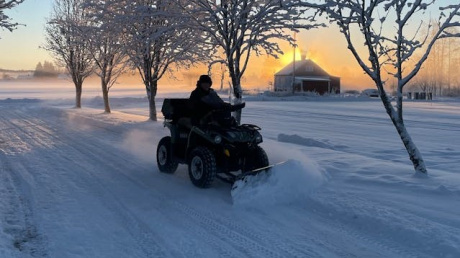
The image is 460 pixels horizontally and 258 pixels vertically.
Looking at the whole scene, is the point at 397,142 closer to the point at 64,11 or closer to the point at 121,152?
the point at 121,152

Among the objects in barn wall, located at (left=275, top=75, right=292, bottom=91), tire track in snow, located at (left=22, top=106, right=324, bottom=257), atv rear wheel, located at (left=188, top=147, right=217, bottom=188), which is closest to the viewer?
tire track in snow, located at (left=22, top=106, right=324, bottom=257)

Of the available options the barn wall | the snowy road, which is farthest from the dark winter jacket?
the barn wall

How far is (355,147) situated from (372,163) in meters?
4.31

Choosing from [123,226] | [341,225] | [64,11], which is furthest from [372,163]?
[64,11]

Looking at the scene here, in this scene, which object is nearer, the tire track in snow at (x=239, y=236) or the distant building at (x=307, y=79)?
the tire track in snow at (x=239, y=236)

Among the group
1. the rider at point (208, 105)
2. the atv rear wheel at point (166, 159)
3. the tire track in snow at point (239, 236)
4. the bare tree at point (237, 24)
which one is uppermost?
the bare tree at point (237, 24)

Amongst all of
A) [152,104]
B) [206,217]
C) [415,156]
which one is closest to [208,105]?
[206,217]

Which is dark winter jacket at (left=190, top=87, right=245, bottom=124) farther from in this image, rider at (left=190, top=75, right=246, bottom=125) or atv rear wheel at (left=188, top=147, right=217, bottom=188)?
atv rear wheel at (left=188, top=147, right=217, bottom=188)

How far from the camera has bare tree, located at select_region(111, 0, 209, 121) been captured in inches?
469

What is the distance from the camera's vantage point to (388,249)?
441 centimetres

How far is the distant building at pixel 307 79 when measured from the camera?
68.7m

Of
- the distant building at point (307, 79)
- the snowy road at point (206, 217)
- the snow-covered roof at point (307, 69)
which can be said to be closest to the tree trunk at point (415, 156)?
the snowy road at point (206, 217)

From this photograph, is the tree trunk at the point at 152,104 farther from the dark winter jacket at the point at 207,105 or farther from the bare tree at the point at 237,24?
the dark winter jacket at the point at 207,105

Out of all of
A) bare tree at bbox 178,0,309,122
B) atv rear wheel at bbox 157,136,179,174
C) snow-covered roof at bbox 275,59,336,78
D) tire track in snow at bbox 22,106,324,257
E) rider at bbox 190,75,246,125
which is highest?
snow-covered roof at bbox 275,59,336,78
